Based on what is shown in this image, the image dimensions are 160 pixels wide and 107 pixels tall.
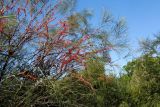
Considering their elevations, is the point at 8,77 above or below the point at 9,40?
below

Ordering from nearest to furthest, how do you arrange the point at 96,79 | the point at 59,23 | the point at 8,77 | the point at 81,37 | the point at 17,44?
the point at 8,77, the point at 17,44, the point at 59,23, the point at 81,37, the point at 96,79

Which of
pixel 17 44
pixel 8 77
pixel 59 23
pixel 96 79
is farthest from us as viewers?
pixel 96 79

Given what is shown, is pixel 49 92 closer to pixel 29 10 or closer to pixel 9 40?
pixel 9 40

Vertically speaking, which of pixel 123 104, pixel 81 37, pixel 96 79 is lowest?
pixel 123 104

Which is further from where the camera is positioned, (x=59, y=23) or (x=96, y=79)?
(x=96, y=79)

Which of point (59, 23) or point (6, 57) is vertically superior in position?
point (59, 23)

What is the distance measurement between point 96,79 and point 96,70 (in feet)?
1.12

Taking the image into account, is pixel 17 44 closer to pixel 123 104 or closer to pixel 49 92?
pixel 49 92

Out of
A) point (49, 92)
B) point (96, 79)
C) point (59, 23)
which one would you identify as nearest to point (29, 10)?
point (59, 23)

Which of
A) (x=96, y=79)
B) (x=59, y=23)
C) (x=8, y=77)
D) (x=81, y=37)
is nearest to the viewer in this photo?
(x=8, y=77)

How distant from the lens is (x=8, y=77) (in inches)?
258

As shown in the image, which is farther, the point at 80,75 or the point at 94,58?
the point at 94,58

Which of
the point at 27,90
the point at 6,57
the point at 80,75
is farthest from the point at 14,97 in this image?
the point at 80,75

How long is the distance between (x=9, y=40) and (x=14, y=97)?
92cm
